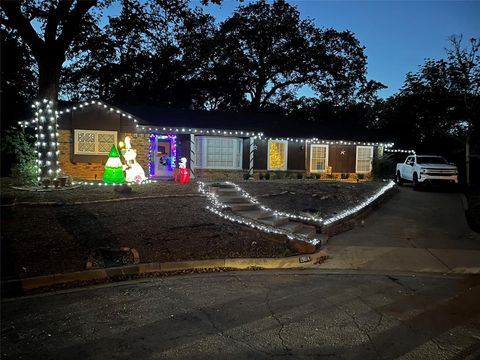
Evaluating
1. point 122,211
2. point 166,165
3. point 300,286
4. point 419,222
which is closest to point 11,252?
point 122,211

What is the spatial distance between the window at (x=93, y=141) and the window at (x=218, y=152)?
452cm

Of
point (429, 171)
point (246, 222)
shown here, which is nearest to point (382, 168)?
point (429, 171)

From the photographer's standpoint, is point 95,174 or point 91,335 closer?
point 91,335

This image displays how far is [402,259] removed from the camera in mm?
8117

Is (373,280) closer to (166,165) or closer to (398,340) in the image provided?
(398,340)

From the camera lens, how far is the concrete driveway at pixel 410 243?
7781mm

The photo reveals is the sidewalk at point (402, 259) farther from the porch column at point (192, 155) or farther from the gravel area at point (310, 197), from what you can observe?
the porch column at point (192, 155)

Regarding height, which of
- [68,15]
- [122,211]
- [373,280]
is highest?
[68,15]

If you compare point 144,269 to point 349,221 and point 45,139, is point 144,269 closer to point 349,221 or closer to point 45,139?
point 349,221

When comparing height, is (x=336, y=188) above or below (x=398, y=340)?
above

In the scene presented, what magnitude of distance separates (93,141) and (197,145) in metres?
5.30

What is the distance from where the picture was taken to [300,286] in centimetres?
627

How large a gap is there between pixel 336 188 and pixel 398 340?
37.2ft

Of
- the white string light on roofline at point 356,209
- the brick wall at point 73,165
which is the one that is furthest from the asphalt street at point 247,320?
the brick wall at point 73,165
